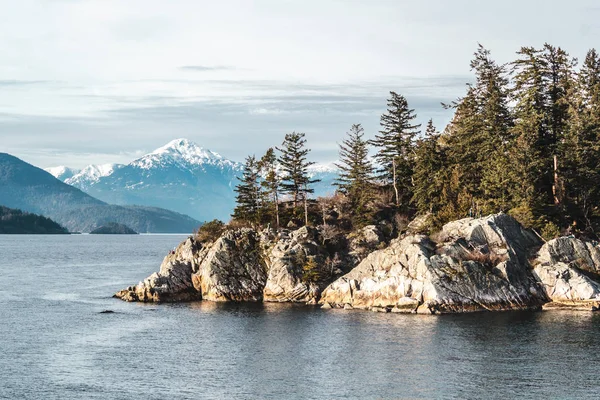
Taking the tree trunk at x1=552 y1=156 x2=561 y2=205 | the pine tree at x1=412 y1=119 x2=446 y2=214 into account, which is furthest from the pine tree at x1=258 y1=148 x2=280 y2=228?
the tree trunk at x1=552 y1=156 x2=561 y2=205

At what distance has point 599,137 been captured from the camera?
105 meters

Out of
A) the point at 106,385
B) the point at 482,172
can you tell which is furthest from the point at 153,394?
the point at 482,172

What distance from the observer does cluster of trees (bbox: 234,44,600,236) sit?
102 m

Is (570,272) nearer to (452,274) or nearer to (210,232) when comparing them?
(452,274)

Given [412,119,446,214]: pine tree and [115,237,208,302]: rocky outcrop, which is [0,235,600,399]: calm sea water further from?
[412,119,446,214]: pine tree

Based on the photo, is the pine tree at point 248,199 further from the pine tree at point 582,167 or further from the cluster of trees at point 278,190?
the pine tree at point 582,167

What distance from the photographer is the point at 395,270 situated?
293ft

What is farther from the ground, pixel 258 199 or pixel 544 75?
pixel 544 75

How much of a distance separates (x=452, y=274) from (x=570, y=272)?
1543 centimetres

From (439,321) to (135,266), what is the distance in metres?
110

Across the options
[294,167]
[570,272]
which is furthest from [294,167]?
[570,272]

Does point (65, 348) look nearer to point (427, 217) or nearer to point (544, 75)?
point (427, 217)

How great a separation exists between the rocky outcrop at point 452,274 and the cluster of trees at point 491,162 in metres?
8.30

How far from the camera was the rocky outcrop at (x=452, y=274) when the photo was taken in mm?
85938
